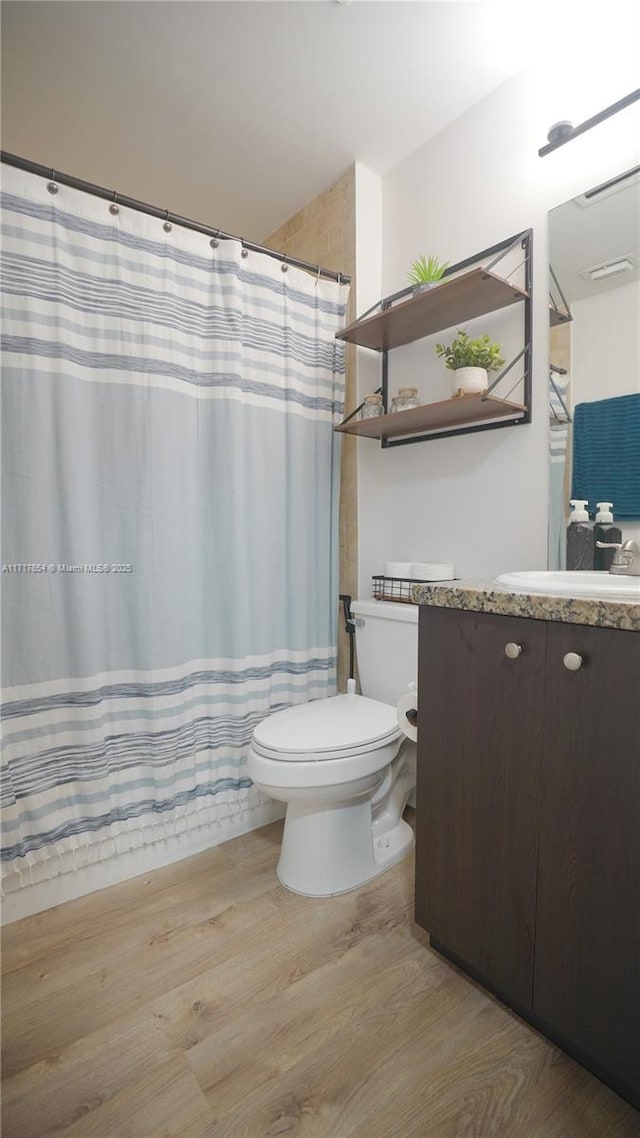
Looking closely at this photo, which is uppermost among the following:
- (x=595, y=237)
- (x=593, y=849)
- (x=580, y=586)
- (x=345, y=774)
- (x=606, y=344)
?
(x=595, y=237)

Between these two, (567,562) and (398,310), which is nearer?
(567,562)

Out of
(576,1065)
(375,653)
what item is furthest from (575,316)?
(576,1065)

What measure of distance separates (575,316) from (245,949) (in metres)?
1.91

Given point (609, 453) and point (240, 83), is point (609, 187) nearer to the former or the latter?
point (609, 453)

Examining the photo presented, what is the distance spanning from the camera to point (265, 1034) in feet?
3.40

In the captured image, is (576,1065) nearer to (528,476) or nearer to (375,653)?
(375,653)

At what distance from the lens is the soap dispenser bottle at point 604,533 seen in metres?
1.35

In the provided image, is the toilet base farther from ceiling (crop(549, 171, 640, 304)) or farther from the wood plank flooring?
ceiling (crop(549, 171, 640, 304))

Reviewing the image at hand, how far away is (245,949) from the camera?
4.11ft

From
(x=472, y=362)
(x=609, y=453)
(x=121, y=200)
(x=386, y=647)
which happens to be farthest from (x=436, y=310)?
(x=386, y=647)

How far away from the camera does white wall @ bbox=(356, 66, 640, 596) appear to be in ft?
4.92

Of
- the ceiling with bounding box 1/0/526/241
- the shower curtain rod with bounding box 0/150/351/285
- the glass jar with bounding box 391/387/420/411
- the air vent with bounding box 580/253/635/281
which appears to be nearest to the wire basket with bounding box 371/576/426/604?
the glass jar with bounding box 391/387/420/411

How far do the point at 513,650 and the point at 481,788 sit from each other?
30 cm

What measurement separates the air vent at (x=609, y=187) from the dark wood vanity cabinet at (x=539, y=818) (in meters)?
1.25
